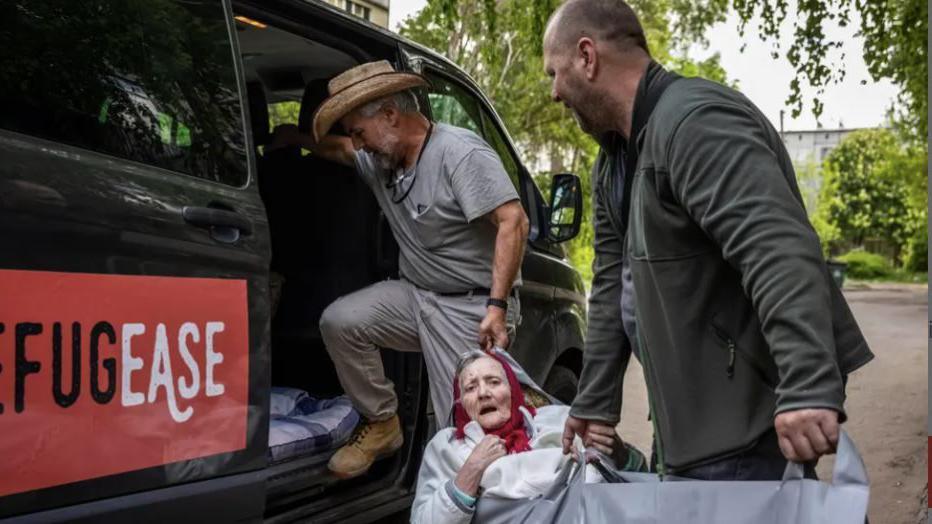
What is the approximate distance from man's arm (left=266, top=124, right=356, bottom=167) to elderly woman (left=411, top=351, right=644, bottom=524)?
1242mm

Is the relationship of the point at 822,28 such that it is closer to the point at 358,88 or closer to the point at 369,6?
the point at 358,88

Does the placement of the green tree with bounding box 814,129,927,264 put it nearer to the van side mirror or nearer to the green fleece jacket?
the van side mirror

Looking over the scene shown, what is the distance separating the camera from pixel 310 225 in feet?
14.3

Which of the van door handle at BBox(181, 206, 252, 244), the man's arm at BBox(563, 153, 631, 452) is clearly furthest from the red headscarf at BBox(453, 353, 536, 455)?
the van door handle at BBox(181, 206, 252, 244)

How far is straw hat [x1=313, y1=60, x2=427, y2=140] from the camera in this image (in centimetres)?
371

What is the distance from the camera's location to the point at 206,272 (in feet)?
8.75

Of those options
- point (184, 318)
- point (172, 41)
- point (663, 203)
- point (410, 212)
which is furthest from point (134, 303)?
point (410, 212)

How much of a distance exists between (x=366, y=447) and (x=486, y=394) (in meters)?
0.88

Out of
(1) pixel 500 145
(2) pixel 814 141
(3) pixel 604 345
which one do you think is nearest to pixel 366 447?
(3) pixel 604 345

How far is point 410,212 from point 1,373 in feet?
6.40

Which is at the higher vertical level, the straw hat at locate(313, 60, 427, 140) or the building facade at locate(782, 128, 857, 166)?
the building facade at locate(782, 128, 857, 166)

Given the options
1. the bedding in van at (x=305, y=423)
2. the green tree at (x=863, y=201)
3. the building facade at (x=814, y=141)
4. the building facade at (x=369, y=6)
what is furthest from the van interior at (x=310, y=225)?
the building facade at (x=814, y=141)

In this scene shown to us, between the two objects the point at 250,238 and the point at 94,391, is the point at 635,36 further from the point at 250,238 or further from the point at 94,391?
the point at 94,391

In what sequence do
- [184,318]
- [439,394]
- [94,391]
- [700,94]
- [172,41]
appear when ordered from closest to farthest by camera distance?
[700,94] < [94,391] < [184,318] < [172,41] < [439,394]
